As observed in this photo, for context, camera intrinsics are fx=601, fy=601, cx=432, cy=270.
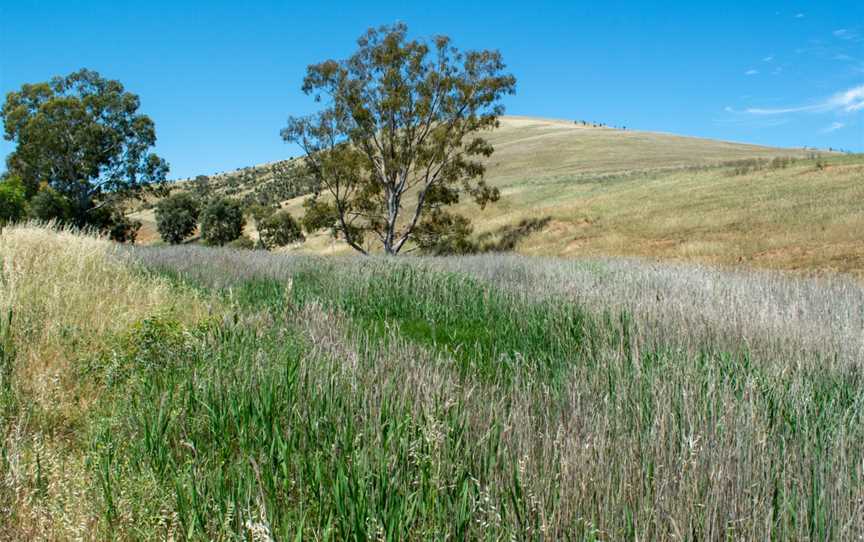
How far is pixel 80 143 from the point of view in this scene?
4456 centimetres

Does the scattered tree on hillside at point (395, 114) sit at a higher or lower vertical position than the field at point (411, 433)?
higher

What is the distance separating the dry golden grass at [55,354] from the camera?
9.62 feet

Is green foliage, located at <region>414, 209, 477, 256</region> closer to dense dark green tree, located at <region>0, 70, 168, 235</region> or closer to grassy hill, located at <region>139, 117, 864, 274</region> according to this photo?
grassy hill, located at <region>139, 117, 864, 274</region>

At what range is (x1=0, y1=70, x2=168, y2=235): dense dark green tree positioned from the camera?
43625 mm

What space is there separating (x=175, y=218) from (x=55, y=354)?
279ft

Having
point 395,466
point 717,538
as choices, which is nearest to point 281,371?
point 395,466

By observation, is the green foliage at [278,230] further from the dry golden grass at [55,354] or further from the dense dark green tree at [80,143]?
the dry golden grass at [55,354]

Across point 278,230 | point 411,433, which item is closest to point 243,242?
point 278,230

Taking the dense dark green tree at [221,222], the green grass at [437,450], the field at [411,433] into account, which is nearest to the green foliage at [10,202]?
the field at [411,433]

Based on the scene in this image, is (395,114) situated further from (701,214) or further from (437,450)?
(437,450)

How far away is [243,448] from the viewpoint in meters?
3.31

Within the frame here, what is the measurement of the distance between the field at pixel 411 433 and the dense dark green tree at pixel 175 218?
82.5 m

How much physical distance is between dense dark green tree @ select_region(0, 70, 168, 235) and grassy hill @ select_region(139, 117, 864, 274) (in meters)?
15.5

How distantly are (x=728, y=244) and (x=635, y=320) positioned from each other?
20.1 m
